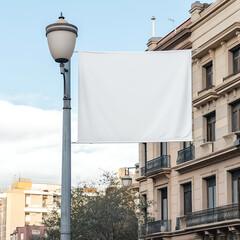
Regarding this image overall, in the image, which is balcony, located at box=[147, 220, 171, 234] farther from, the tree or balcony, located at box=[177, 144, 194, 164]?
balcony, located at box=[177, 144, 194, 164]

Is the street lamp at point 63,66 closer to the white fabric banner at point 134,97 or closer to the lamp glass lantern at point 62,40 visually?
the lamp glass lantern at point 62,40

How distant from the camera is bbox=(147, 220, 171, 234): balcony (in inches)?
1630

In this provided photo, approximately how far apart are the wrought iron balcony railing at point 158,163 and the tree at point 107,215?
2.93 metres

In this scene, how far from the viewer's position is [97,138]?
999 centimetres

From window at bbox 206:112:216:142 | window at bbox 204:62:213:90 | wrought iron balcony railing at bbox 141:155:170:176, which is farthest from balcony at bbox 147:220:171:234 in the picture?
window at bbox 204:62:213:90

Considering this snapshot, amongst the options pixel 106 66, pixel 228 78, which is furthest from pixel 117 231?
pixel 106 66

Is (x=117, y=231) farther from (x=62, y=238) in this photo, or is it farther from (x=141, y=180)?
(x=62, y=238)

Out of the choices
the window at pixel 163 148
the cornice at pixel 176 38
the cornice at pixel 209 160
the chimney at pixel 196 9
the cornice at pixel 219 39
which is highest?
the chimney at pixel 196 9

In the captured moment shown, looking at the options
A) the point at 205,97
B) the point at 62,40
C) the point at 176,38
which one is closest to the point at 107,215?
the point at 205,97

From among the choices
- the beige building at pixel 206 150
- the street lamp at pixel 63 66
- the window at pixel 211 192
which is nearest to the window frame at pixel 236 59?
the beige building at pixel 206 150

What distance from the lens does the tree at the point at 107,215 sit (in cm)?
3859

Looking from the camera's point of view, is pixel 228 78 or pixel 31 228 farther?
pixel 31 228

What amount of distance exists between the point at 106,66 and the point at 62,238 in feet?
10.0

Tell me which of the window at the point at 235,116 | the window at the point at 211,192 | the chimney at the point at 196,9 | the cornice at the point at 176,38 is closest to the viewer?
the window at the point at 235,116
